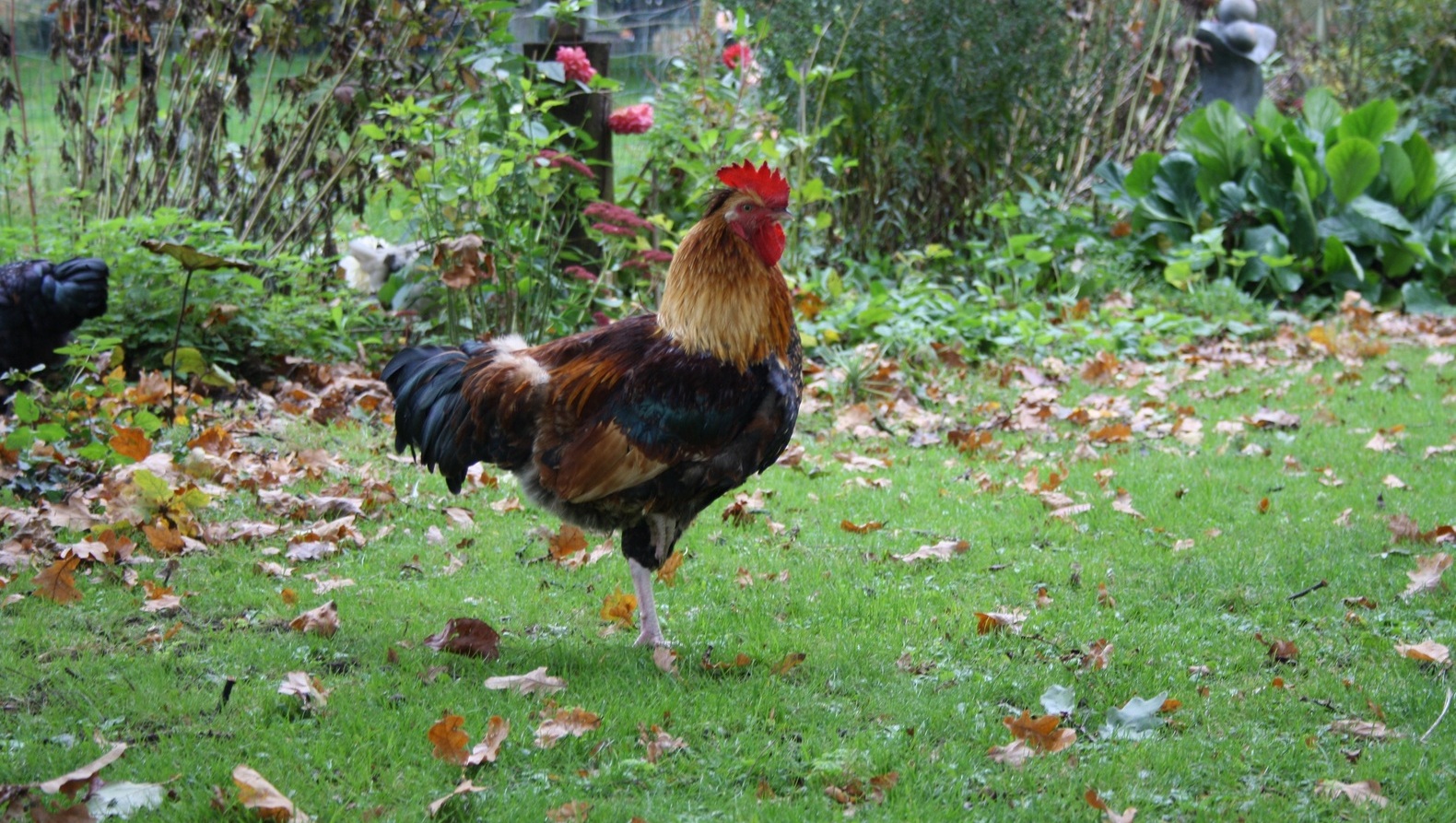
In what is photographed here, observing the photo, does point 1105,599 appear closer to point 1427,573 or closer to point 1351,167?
point 1427,573

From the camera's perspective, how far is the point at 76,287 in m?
6.50

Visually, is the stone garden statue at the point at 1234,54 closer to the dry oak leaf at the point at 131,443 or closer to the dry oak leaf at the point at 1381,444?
the dry oak leaf at the point at 1381,444

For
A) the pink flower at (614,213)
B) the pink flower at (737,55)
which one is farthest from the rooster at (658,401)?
the pink flower at (737,55)

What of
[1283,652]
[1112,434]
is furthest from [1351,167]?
[1283,652]

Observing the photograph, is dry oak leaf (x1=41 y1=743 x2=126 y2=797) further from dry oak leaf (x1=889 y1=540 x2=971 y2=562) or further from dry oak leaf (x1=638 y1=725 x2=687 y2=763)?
dry oak leaf (x1=889 y1=540 x2=971 y2=562)

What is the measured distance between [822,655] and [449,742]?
4.45 ft

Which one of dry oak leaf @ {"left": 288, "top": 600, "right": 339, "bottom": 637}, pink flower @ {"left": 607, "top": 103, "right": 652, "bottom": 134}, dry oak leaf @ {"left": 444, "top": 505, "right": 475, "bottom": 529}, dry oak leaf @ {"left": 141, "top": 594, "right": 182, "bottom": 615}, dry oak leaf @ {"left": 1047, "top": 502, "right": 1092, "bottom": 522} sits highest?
pink flower @ {"left": 607, "top": 103, "right": 652, "bottom": 134}

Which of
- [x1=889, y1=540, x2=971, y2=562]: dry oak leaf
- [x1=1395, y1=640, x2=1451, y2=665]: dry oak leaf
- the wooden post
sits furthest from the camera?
the wooden post

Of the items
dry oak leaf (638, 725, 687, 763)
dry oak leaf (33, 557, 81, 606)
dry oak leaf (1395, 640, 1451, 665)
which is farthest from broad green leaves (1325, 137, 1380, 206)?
dry oak leaf (33, 557, 81, 606)

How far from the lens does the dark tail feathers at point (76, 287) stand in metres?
6.50

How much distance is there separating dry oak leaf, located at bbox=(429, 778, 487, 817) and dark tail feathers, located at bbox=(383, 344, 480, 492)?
1.43 metres

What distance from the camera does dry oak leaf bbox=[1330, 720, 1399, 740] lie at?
11.7 ft

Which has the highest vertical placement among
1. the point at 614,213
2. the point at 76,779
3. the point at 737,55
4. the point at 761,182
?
the point at 761,182

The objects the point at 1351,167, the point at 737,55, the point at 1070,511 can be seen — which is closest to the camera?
the point at 1070,511
